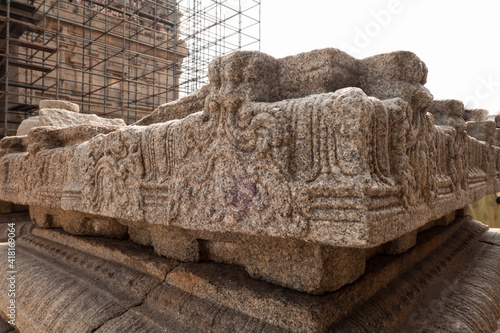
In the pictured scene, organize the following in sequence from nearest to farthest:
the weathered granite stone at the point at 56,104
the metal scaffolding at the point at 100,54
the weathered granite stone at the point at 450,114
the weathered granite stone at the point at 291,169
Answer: the weathered granite stone at the point at 291,169 → the weathered granite stone at the point at 450,114 → the weathered granite stone at the point at 56,104 → the metal scaffolding at the point at 100,54

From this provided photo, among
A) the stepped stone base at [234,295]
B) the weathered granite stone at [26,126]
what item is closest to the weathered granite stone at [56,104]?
the weathered granite stone at [26,126]

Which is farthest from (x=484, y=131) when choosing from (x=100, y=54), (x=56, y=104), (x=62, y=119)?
(x=100, y=54)

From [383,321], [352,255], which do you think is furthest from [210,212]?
[383,321]

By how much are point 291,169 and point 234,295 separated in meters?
0.67

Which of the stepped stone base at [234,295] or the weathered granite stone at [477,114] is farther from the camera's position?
the weathered granite stone at [477,114]

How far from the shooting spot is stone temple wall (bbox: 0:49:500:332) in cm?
119

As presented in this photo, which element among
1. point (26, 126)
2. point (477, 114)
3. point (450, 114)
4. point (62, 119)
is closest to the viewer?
point (450, 114)

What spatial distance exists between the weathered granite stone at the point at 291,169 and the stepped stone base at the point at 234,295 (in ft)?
0.31

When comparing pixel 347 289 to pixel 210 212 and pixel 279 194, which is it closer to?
pixel 279 194

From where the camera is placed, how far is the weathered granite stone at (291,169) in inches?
45.8

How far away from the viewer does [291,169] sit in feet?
4.18

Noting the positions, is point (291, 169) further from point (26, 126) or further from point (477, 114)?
point (26, 126)

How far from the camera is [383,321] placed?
4.79 feet

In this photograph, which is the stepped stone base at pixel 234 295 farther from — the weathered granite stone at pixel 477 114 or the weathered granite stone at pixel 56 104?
the weathered granite stone at pixel 56 104
